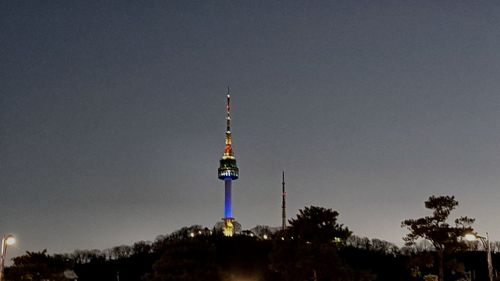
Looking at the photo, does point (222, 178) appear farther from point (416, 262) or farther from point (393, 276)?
point (416, 262)

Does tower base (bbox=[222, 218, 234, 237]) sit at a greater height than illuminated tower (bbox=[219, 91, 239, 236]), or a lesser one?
lesser

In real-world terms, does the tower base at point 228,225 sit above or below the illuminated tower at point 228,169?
below

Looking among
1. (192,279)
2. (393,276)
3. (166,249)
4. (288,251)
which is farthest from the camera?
(393,276)

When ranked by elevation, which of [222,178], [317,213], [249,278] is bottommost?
[249,278]

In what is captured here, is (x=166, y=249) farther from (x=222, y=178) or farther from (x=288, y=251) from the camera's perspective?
(x=222, y=178)

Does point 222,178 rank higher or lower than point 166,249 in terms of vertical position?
higher

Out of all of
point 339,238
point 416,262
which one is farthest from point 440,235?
point 339,238

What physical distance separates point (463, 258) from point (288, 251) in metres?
→ 73.3

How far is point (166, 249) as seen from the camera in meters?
33.1

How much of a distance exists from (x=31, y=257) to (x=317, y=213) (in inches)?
702

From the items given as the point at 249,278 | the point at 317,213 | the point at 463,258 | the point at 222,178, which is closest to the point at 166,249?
the point at 317,213

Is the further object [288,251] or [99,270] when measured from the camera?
[99,270]

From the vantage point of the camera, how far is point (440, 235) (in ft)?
121

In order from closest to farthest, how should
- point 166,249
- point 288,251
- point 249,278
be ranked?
point 166,249
point 288,251
point 249,278
